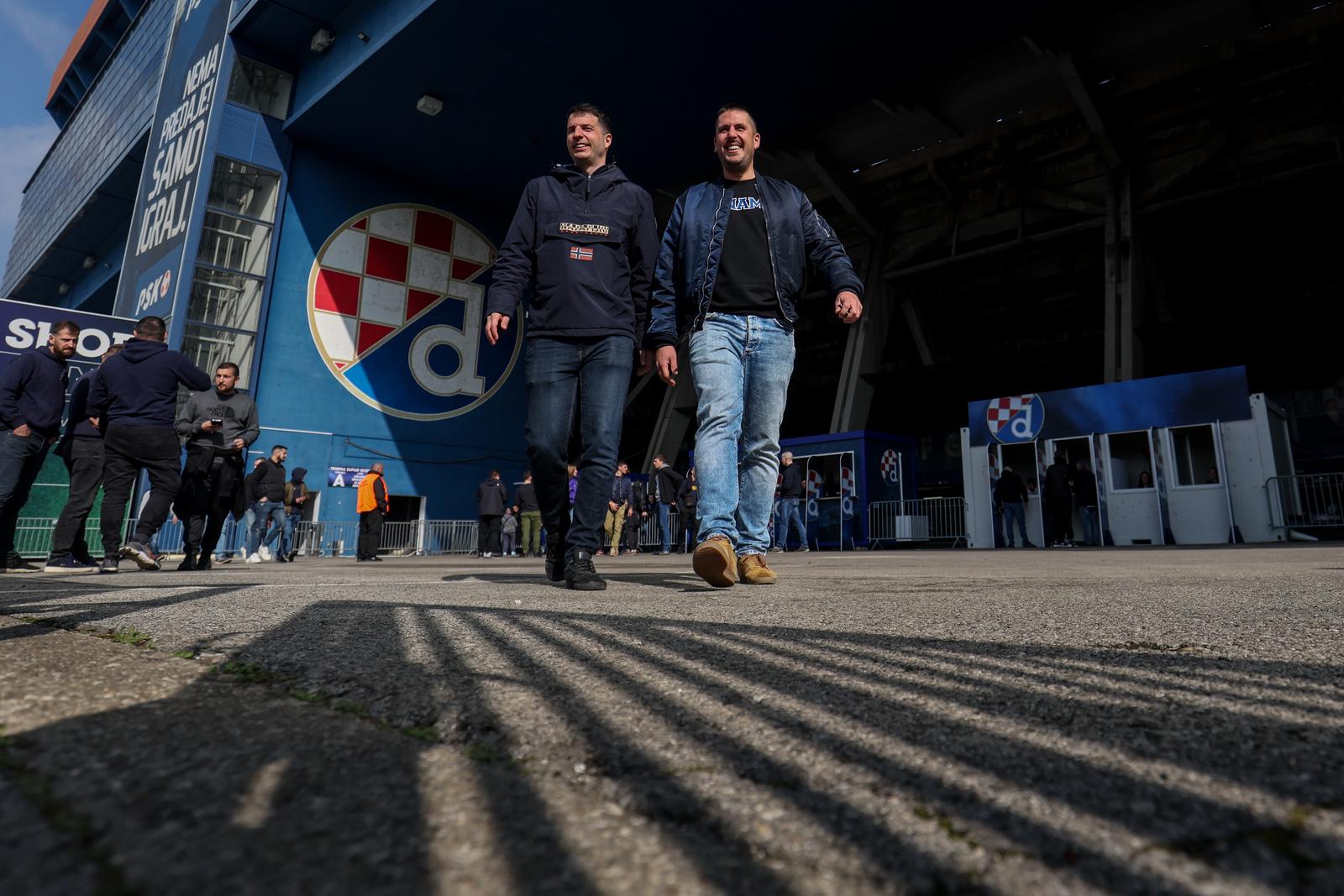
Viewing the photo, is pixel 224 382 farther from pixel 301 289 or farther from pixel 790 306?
pixel 301 289

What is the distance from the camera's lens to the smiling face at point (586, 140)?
3.08m

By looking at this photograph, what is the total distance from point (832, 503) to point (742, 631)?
44.3ft

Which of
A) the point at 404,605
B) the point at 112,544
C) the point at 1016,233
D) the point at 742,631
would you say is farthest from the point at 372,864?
the point at 1016,233

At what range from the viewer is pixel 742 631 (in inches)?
57.2

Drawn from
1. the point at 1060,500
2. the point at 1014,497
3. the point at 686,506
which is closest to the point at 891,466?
the point at 1014,497

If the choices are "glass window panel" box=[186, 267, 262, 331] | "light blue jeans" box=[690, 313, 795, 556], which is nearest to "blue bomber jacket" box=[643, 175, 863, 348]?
"light blue jeans" box=[690, 313, 795, 556]

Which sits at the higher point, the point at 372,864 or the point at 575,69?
the point at 575,69

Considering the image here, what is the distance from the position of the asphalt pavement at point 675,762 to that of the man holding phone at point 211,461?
419 cm

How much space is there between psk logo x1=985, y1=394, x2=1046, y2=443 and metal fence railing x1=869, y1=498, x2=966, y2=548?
1757 mm

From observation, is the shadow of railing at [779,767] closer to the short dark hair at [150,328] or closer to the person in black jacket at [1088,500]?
the short dark hair at [150,328]

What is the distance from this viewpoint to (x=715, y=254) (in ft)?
9.52

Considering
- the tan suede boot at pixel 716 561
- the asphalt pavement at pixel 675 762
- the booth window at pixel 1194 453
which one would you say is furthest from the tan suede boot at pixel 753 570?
the booth window at pixel 1194 453

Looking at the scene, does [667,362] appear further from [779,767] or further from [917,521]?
[917,521]

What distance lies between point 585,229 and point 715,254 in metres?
0.55
